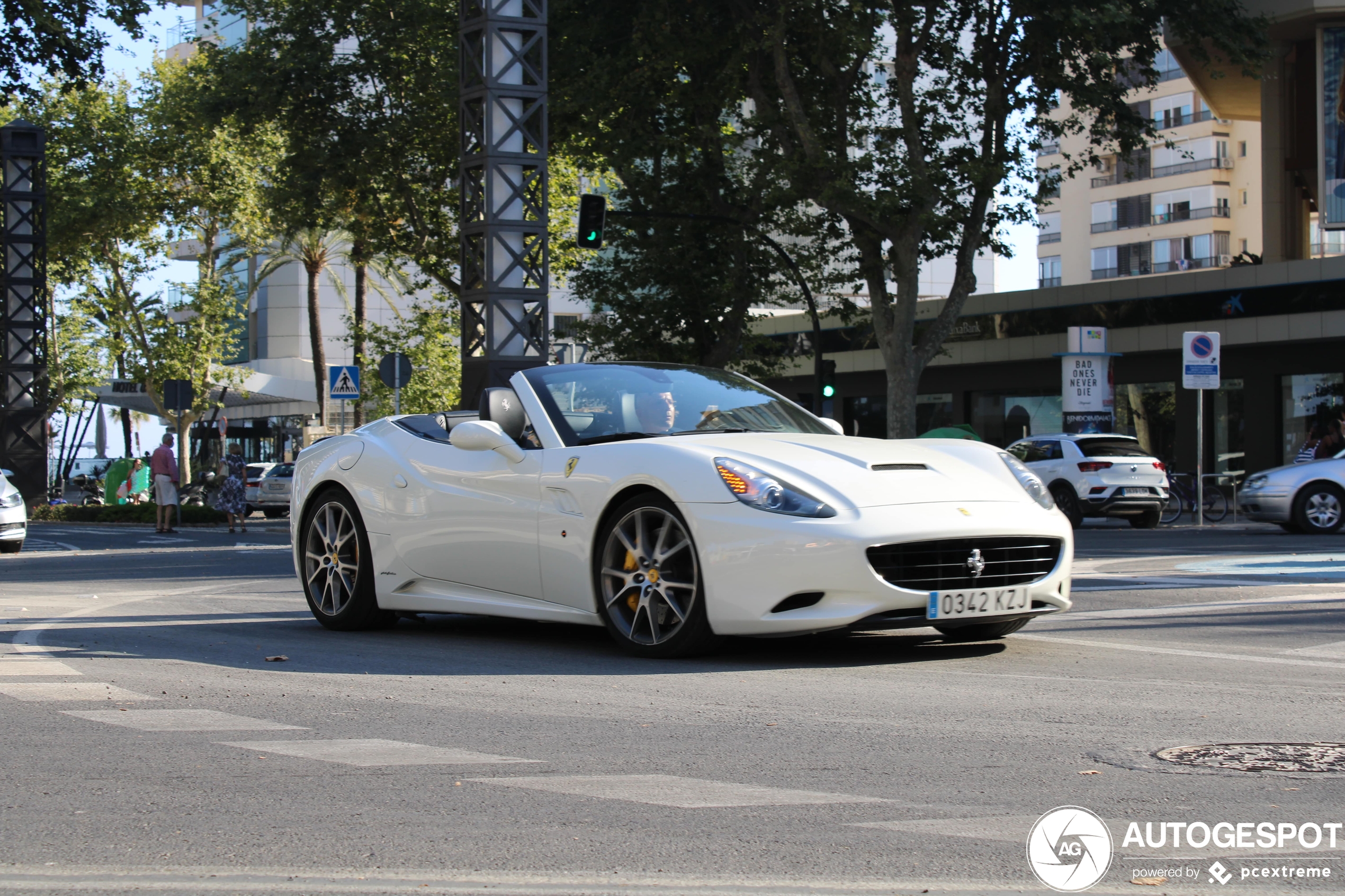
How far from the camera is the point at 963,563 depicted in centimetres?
686

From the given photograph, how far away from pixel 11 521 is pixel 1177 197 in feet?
227

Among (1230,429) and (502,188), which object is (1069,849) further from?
(1230,429)

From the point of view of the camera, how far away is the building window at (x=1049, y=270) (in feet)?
293

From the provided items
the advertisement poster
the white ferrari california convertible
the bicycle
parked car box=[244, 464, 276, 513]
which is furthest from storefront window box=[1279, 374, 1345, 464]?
the white ferrari california convertible

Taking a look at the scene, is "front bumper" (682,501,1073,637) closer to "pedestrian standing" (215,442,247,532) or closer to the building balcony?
"pedestrian standing" (215,442,247,532)

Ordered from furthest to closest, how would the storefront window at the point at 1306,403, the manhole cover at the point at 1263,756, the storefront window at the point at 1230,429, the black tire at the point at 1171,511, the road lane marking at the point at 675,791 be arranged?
the storefront window at the point at 1230,429 → the storefront window at the point at 1306,403 → the black tire at the point at 1171,511 → the manhole cover at the point at 1263,756 → the road lane marking at the point at 675,791

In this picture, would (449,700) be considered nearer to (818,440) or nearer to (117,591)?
(818,440)

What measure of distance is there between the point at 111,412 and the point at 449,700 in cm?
7212

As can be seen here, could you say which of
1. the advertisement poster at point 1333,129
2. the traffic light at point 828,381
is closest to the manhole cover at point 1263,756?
the traffic light at point 828,381

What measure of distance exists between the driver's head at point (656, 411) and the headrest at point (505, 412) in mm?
614

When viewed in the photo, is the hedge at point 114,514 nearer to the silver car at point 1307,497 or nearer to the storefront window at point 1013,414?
the storefront window at point 1013,414

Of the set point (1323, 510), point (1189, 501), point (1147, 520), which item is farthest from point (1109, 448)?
point (1323, 510)

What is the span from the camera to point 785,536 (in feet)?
21.9

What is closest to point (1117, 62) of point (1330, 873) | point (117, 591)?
point (117, 591)
